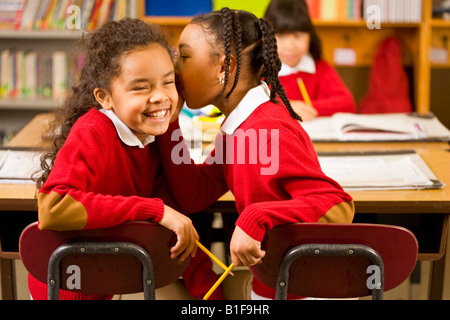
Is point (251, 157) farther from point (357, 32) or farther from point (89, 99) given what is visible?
point (357, 32)

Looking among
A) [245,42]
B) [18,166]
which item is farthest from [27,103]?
[245,42]

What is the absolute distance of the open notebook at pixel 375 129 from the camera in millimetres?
1960

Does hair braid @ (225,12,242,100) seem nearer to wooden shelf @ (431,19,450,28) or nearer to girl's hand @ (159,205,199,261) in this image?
girl's hand @ (159,205,199,261)

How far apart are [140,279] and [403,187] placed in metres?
0.72

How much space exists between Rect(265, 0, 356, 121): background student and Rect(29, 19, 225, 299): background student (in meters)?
0.95

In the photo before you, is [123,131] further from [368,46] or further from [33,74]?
[368,46]

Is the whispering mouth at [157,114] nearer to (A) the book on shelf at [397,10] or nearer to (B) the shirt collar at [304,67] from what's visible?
(B) the shirt collar at [304,67]

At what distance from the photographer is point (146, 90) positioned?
1.28 m

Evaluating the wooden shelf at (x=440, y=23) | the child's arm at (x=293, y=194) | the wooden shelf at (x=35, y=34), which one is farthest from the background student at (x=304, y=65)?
the wooden shelf at (x=35, y=34)

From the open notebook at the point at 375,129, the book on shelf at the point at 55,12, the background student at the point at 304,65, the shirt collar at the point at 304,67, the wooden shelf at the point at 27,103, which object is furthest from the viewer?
the wooden shelf at the point at 27,103

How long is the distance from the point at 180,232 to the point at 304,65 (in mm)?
1568

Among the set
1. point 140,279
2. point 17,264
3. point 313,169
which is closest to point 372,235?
point 313,169

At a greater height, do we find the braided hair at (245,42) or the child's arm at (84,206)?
the braided hair at (245,42)

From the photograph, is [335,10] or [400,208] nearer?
[400,208]
